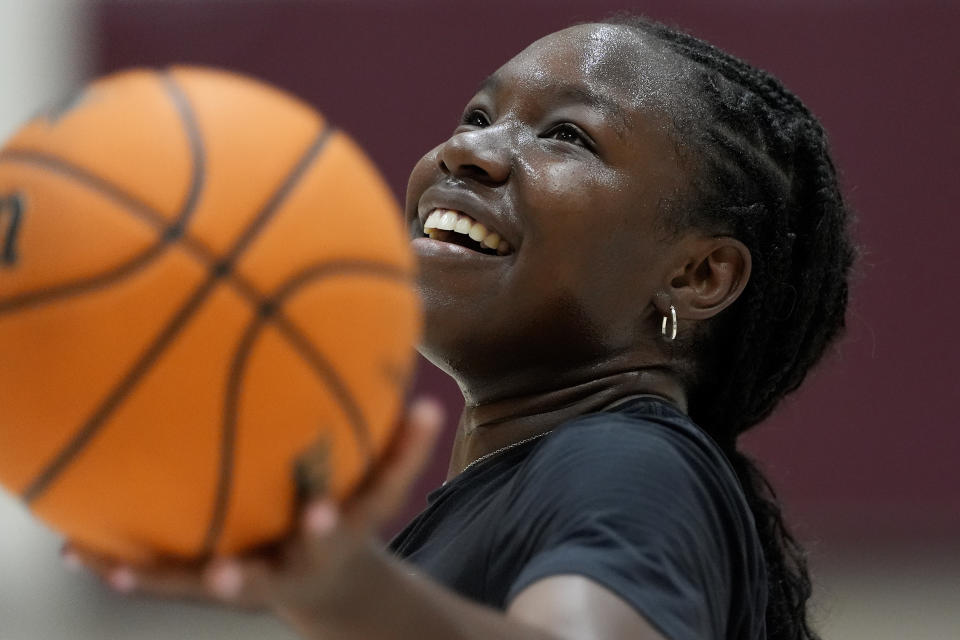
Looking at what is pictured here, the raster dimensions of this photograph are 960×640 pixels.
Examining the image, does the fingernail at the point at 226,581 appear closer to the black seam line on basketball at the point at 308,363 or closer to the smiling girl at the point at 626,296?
the black seam line on basketball at the point at 308,363

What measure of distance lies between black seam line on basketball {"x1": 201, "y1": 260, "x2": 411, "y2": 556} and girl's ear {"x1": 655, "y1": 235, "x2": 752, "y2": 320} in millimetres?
769

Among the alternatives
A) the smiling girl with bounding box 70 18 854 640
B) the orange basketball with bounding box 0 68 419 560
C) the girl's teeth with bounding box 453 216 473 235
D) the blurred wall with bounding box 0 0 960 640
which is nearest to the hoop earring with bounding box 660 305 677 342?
Result: the smiling girl with bounding box 70 18 854 640

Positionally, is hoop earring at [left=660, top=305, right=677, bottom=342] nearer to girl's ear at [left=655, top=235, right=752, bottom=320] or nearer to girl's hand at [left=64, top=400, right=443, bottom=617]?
girl's ear at [left=655, top=235, right=752, bottom=320]

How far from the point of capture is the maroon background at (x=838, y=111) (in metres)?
4.95

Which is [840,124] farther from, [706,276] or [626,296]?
[626,296]

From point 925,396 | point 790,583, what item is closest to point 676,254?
point 790,583

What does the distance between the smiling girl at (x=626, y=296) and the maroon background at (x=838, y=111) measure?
287 centimetres

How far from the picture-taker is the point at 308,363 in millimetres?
1206

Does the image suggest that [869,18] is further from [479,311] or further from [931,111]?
→ [479,311]

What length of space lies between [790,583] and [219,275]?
43.5 inches

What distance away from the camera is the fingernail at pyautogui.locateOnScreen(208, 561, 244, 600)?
116 cm

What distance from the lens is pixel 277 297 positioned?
1210 mm

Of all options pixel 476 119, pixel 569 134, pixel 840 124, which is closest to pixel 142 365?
pixel 569 134

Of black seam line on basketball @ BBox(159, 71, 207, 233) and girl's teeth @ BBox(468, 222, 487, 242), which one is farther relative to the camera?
girl's teeth @ BBox(468, 222, 487, 242)
